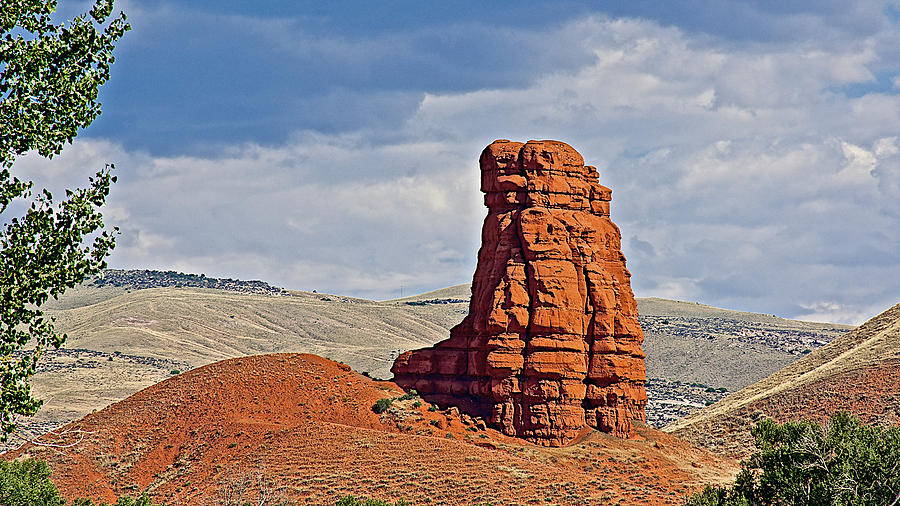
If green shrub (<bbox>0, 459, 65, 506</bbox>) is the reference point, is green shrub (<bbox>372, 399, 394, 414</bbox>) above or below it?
above

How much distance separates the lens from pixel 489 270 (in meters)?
63.2

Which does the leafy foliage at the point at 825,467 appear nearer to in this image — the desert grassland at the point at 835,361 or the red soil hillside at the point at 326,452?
the red soil hillside at the point at 326,452

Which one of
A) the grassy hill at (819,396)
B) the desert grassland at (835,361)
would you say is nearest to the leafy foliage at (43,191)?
the grassy hill at (819,396)

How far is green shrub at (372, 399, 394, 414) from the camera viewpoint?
199 ft

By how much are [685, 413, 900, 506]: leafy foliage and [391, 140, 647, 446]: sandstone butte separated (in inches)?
877

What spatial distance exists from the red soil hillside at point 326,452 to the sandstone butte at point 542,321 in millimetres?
1833

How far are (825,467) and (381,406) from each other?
106 feet

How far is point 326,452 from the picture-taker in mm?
54000

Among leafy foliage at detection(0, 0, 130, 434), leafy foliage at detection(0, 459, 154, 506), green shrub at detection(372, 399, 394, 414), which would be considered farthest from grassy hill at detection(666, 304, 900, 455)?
leafy foliage at detection(0, 0, 130, 434)

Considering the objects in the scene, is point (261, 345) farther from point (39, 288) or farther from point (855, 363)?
point (39, 288)

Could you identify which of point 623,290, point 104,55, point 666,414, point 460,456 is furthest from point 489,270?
point 666,414

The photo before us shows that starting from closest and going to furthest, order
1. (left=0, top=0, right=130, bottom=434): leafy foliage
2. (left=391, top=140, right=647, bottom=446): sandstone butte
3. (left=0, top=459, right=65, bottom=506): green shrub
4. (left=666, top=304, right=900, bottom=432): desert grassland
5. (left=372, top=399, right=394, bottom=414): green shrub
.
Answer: (left=0, top=0, right=130, bottom=434): leafy foliage, (left=0, top=459, right=65, bottom=506): green shrub, (left=391, top=140, right=647, bottom=446): sandstone butte, (left=372, top=399, right=394, bottom=414): green shrub, (left=666, top=304, right=900, bottom=432): desert grassland

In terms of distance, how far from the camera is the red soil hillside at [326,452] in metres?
51.2

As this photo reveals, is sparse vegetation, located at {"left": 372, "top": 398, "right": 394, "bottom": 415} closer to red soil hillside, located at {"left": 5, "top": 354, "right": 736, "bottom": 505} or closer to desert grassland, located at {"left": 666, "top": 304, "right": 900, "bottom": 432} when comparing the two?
red soil hillside, located at {"left": 5, "top": 354, "right": 736, "bottom": 505}
